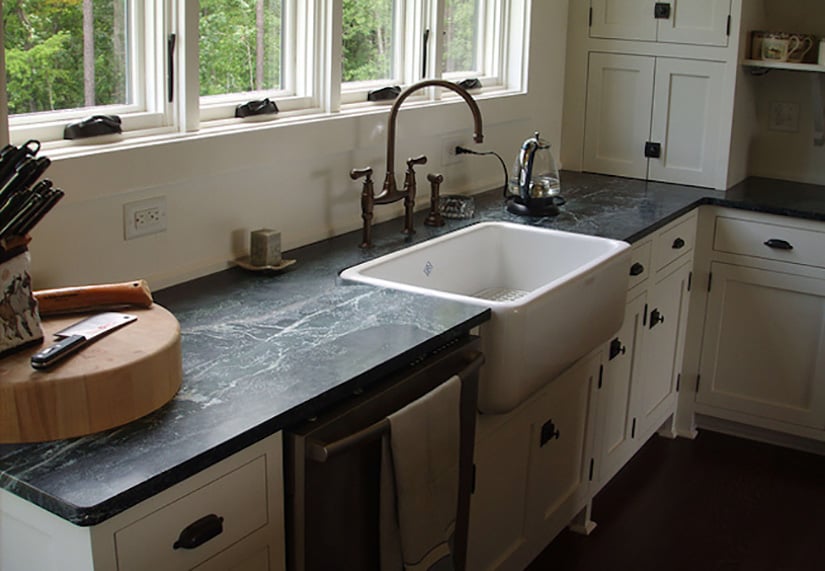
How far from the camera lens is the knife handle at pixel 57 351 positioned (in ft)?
5.46

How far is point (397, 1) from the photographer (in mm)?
3336

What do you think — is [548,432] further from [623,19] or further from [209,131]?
[623,19]

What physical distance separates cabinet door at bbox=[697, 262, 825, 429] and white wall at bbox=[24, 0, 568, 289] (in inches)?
44.1

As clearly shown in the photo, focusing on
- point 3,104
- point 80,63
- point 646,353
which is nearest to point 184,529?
point 3,104

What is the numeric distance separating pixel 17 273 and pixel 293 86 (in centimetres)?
136

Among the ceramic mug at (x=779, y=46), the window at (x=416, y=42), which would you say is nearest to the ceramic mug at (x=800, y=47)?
the ceramic mug at (x=779, y=46)

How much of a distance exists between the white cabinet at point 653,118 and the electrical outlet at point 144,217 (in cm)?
234

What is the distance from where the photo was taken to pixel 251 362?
2.02 metres

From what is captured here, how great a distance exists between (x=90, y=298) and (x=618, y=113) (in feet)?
9.19

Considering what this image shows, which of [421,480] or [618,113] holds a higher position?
[618,113]

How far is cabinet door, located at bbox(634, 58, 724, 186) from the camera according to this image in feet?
13.2

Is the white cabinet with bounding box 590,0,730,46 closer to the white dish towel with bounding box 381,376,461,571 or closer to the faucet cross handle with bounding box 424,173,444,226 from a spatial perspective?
the faucet cross handle with bounding box 424,173,444,226

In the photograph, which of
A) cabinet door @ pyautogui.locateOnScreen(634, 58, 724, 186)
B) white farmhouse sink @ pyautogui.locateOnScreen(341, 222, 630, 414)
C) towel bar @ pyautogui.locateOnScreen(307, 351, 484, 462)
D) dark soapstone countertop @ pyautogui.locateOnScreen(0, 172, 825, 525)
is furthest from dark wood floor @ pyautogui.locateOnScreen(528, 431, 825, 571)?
towel bar @ pyautogui.locateOnScreen(307, 351, 484, 462)

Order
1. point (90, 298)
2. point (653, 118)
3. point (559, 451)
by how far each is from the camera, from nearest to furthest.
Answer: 1. point (90, 298)
2. point (559, 451)
3. point (653, 118)
